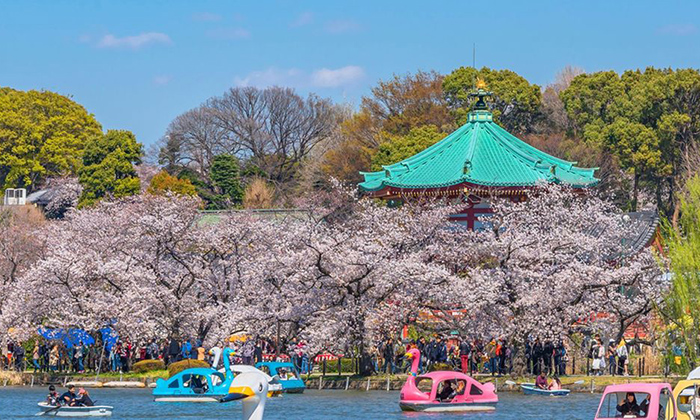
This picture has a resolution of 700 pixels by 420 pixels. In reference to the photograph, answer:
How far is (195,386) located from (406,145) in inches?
1413

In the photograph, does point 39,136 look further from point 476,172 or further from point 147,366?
point 147,366

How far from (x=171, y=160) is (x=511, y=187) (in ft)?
146

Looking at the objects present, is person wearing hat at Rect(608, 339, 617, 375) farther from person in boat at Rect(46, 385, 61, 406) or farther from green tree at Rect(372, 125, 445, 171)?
green tree at Rect(372, 125, 445, 171)

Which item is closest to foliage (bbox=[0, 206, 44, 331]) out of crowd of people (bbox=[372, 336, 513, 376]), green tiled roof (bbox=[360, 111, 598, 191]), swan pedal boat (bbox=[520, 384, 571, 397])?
crowd of people (bbox=[372, 336, 513, 376])

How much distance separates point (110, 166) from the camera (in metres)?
84.2

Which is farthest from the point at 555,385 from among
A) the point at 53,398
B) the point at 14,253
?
the point at 14,253

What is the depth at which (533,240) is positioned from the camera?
46.4m

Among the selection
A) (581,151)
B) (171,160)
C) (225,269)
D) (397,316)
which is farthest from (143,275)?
(171,160)

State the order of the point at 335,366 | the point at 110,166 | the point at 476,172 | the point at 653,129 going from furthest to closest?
1. the point at 110,166
2. the point at 653,129
3. the point at 476,172
4. the point at 335,366

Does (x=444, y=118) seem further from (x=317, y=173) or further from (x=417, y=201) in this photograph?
(x=417, y=201)

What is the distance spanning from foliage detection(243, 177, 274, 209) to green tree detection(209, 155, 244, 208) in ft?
2.40

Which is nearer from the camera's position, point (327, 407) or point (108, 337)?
point (327, 407)

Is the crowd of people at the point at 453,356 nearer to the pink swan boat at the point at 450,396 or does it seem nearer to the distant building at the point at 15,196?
the pink swan boat at the point at 450,396

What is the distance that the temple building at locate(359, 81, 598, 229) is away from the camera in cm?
5888
